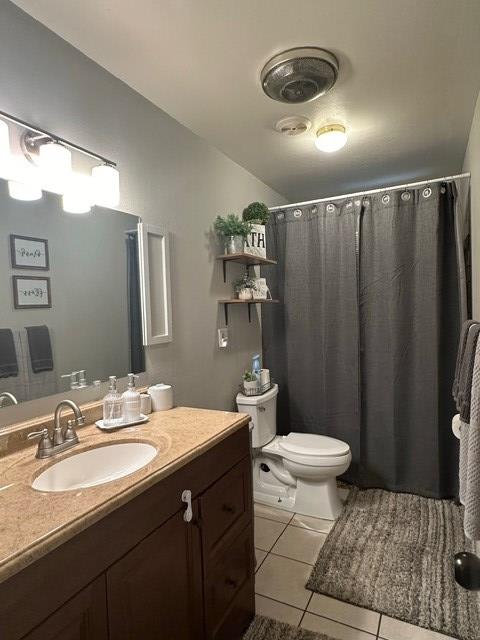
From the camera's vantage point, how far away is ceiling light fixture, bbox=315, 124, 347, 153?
2.03 m

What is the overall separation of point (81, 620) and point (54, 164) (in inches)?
51.3

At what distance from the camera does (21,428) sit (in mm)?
1163

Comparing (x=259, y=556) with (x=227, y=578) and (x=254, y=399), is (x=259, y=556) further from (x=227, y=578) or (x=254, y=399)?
(x=254, y=399)

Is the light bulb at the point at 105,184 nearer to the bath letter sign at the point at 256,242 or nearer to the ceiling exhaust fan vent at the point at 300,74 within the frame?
the ceiling exhaust fan vent at the point at 300,74

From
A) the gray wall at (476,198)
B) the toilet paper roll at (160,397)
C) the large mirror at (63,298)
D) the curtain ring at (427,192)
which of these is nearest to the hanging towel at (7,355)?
the large mirror at (63,298)

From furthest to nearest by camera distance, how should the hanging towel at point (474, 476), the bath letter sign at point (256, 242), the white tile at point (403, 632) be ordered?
the bath letter sign at point (256, 242) < the white tile at point (403, 632) < the hanging towel at point (474, 476)

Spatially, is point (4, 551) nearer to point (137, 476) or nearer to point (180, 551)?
point (137, 476)

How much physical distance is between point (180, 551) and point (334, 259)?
2.07m

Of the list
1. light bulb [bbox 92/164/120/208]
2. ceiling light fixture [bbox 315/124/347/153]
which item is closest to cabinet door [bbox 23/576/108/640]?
light bulb [bbox 92/164/120/208]

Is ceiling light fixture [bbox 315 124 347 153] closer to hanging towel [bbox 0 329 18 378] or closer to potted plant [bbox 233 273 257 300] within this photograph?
potted plant [bbox 233 273 257 300]

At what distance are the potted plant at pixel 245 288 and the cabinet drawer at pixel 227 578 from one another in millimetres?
1350

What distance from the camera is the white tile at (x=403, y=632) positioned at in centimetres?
141

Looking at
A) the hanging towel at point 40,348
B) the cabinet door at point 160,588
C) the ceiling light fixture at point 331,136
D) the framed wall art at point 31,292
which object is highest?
the ceiling light fixture at point 331,136

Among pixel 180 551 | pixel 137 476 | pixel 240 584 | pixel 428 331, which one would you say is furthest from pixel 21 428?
pixel 428 331
